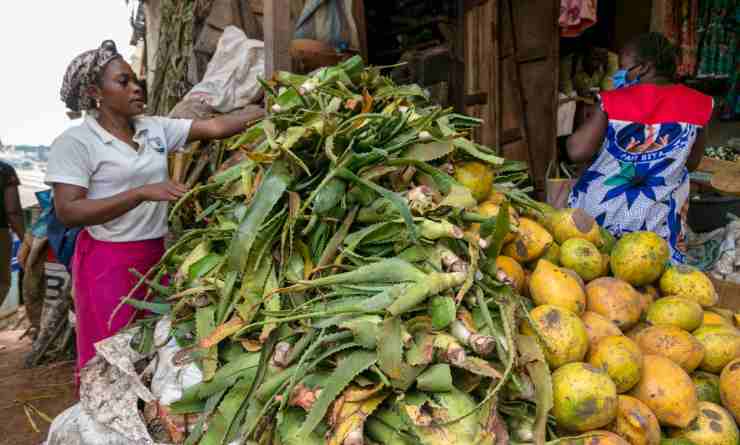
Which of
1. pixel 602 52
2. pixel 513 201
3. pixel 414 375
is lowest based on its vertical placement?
pixel 414 375

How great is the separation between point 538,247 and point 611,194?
1.21 meters

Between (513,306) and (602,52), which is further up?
(602,52)

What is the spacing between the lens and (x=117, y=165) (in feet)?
7.72

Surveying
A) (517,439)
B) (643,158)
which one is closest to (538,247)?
(517,439)

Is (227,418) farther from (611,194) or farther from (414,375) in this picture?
(611,194)

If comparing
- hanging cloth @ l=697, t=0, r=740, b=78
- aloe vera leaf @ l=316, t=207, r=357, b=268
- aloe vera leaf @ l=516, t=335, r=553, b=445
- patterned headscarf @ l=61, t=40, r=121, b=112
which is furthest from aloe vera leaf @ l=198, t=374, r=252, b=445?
hanging cloth @ l=697, t=0, r=740, b=78

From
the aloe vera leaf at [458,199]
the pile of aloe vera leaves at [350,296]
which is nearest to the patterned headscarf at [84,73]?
the pile of aloe vera leaves at [350,296]

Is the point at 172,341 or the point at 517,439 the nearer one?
the point at 517,439

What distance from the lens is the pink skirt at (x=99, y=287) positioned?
2.40m

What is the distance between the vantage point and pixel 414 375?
108 centimetres

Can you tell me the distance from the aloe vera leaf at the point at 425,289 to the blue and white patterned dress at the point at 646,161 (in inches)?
65.3

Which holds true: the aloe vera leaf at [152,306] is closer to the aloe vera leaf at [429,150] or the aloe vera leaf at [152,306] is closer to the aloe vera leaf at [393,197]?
the aloe vera leaf at [393,197]

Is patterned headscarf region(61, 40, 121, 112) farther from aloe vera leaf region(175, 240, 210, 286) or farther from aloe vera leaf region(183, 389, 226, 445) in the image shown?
aloe vera leaf region(183, 389, 226, 445)

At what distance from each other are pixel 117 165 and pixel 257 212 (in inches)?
51.1
